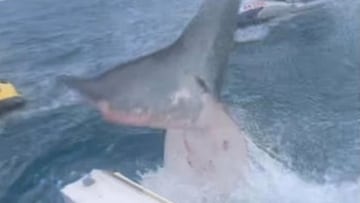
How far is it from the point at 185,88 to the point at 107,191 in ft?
7.01

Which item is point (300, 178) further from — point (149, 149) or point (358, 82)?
point (358, 82)

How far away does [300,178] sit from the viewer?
9195 mm

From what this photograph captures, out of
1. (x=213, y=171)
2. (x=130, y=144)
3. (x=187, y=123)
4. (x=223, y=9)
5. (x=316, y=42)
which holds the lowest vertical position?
(x=316, y=42)

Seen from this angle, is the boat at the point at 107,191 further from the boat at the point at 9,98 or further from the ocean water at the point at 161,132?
the boat at the point at 9,98

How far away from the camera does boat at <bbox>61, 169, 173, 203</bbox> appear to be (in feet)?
22.9

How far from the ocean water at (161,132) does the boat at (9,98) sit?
0.25 meters

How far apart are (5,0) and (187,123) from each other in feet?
Answer: 59.8

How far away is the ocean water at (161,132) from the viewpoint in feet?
31.2

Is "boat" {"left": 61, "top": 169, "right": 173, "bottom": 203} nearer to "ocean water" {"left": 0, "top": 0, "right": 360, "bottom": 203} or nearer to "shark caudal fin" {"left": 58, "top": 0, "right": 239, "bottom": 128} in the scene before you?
"ocean water" {"left": 0, "top": 0, "right": 360, "bottom": 203}

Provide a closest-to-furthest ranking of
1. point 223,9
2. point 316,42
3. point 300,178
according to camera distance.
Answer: point 223,9, point 300,178, point 316,42

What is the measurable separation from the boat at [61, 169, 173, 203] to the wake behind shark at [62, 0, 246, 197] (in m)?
1.03

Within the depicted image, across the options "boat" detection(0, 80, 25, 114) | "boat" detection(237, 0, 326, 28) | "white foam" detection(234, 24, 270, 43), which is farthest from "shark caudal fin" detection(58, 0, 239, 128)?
"boat" detection(237, 0, 326, 28)

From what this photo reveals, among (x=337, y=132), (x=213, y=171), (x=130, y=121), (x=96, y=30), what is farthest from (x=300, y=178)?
(x=96, y=30)

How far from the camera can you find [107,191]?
7.15m
